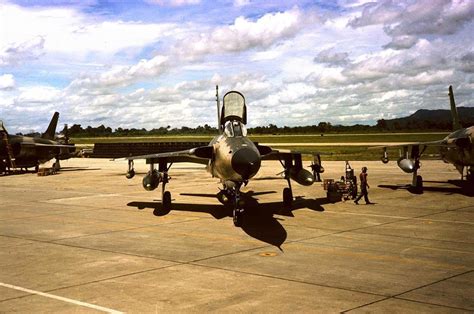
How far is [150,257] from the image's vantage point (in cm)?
1302

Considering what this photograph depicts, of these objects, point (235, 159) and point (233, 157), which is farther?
point (233, 157)

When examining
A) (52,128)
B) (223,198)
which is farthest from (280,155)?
(52,128)

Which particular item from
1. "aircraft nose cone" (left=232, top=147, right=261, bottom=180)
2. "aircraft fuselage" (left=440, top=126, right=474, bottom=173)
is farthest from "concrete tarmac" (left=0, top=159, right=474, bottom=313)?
"aircraft nose cone" (left=232, top=147, right=261, bottom=180)

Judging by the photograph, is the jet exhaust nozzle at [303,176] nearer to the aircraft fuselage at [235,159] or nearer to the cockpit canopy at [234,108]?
the cockpit canopy at [234,108]

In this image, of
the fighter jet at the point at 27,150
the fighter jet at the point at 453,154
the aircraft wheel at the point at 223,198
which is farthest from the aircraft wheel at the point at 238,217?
the fighter jet at the point at 27,150

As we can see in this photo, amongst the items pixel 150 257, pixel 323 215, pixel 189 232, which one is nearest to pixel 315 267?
pixel 150 257

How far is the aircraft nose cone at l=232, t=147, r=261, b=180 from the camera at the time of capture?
1545cm

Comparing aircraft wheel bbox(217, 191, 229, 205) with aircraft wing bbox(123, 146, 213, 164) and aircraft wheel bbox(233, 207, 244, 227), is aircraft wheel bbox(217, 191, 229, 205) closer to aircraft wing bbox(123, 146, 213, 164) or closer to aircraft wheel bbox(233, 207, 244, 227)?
aircraft wing bbox(123, 146, 213, 164)

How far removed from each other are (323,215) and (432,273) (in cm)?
865

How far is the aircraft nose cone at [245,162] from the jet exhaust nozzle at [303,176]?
5.93m

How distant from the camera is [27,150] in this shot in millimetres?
45531

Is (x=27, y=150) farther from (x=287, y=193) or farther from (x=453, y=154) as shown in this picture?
(x=453, y=154)

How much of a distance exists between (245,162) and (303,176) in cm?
653

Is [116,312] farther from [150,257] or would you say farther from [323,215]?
[323,215]
